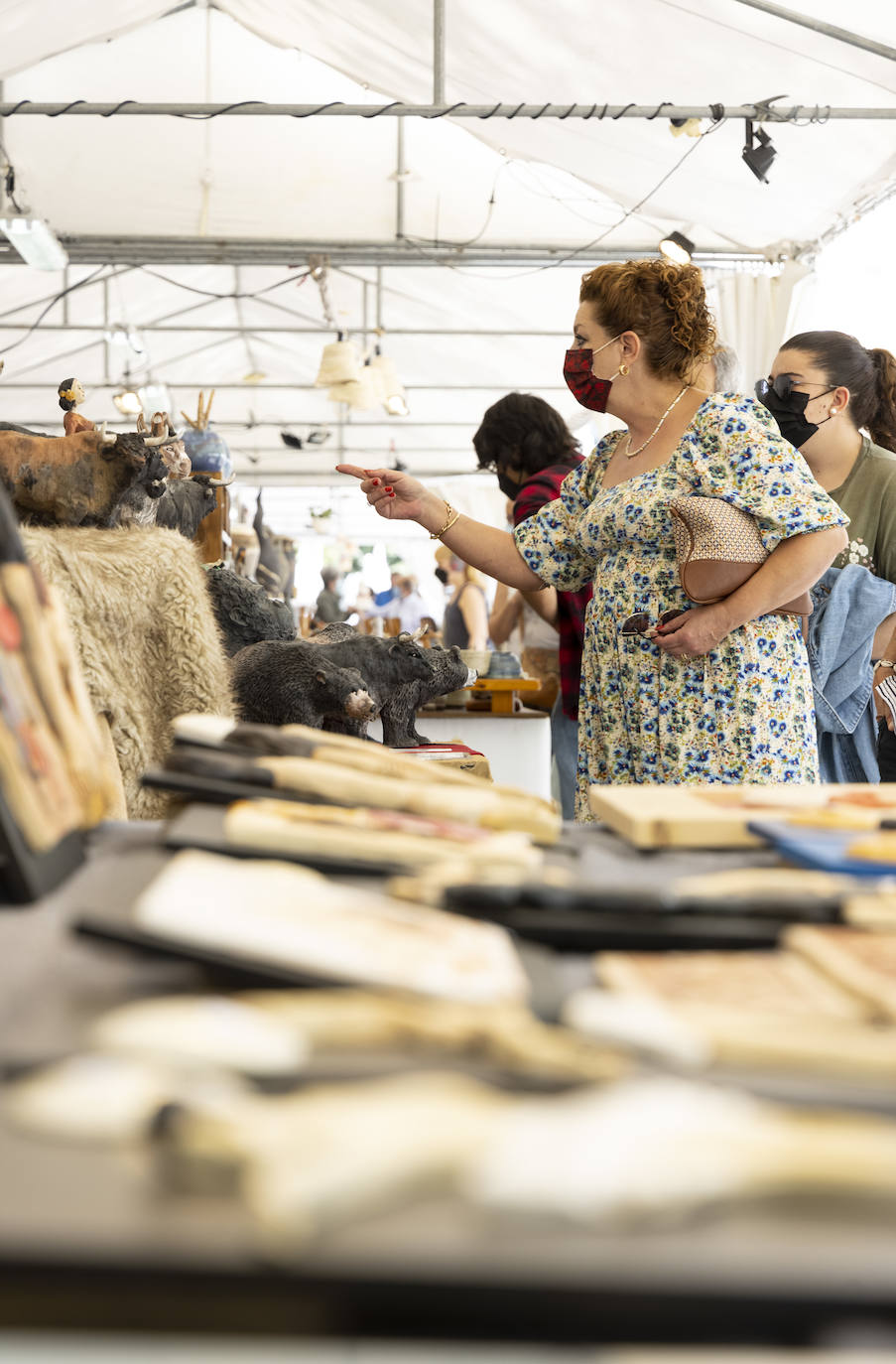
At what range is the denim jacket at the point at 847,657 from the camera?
81.4 inches

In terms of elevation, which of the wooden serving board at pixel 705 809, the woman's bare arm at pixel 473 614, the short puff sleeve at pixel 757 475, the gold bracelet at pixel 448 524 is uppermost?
the short puff sleeve at pixel 757 475

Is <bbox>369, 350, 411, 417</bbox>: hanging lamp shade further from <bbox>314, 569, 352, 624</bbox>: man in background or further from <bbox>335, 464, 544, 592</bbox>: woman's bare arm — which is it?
<bbox>335, 464, 544, 592</bbox>: woman's bare arm

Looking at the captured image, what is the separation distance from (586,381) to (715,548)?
0.50 m

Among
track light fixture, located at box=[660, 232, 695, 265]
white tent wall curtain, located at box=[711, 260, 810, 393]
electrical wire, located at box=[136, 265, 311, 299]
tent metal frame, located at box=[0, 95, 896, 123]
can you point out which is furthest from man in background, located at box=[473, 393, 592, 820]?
electrical wire, located at box=[136, 265, 311, 299]

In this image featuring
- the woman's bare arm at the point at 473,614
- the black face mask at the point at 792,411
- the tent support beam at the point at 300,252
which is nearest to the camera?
the black face mask at the point at 792,411

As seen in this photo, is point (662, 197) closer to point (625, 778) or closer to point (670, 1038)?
point (625, 778)

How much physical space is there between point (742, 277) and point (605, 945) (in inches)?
235

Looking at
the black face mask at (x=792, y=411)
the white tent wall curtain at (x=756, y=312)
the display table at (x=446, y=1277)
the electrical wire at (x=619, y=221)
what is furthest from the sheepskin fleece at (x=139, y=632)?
the white tent wall curtain at (x=756, y=312)

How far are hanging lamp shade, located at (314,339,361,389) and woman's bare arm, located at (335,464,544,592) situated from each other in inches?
166

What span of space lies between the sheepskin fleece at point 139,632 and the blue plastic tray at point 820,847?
0.75 meters

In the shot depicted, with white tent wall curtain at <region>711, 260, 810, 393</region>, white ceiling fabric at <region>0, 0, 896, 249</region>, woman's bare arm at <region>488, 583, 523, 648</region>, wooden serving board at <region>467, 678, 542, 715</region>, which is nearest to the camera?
wooden serving board at <region>467, 678, 542, 715</region>

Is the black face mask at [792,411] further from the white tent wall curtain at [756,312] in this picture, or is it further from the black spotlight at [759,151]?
the white tent wall curtain at [756,312]

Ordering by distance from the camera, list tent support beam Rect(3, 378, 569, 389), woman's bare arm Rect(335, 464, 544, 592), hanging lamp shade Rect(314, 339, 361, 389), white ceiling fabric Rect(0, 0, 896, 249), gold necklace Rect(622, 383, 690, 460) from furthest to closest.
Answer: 1. tent support beam Rect(3, 378, 569, 389)
2. hanging lamp shade Rect(314, 339, 361, 389)
3. white ceiling fabric Rect(0, 0, 896, 249)
4. woman's bare arm Rect(335, 464, 544, 592)
5. gold necklace Rect(622, 383, 690, 460)

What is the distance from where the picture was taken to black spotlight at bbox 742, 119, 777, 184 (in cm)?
436
